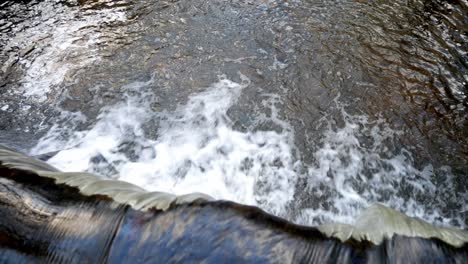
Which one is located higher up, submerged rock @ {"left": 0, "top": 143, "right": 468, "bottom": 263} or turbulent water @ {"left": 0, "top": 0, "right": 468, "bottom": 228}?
submerged rock @ {"left": 0, "top": 143, "right": 468, "bottom": 263}

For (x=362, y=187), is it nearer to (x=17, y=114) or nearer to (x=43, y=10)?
(x=17, y=114)

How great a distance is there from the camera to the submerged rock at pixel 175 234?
197 centimetres

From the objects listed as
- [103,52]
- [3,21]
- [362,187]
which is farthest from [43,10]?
[362,187]

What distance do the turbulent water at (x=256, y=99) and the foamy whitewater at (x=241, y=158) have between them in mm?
14

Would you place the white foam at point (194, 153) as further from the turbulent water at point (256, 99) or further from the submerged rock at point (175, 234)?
the submerged rock at point (175, 234)

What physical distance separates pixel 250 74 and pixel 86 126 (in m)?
1.92

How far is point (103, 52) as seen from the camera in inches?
179

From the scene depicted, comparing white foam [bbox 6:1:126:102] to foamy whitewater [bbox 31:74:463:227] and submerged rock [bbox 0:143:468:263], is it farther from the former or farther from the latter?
submerged rock [bbox 0:143:468:263]

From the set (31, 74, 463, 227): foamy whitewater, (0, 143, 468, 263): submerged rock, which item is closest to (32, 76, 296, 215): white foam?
(31, 74, 463, 227): foamy whitewater

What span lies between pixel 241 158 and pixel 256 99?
2.69 feet

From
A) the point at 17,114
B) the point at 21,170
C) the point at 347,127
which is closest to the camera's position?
the point at 21,170

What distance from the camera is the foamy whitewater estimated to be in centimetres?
306

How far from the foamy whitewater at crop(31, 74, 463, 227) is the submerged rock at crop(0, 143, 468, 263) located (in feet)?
2.53

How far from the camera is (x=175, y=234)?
2051mm
